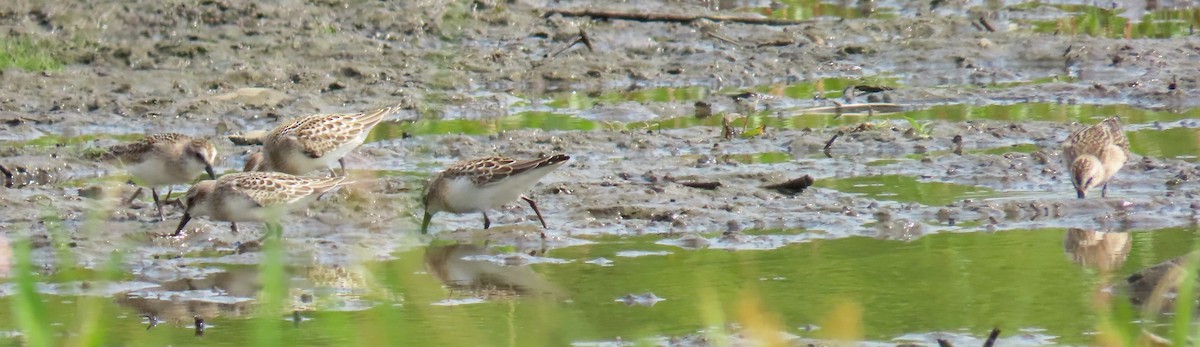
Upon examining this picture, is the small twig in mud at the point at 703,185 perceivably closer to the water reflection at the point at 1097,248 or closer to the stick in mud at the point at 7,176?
the water reflection at the point at 1097,248

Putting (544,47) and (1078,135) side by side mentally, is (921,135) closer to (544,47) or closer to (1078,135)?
(1078,135)

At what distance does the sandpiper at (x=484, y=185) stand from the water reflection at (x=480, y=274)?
32cm

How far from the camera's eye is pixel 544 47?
15297 mm

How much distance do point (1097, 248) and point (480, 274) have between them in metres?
2.88

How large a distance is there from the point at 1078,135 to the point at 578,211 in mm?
2892

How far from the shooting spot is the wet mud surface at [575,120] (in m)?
9.22

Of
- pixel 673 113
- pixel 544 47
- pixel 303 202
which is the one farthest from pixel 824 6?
pixel 303 202

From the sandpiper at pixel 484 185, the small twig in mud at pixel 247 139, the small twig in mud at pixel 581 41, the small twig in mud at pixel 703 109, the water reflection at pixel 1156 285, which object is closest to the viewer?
the water reflection at pixel 1156 285

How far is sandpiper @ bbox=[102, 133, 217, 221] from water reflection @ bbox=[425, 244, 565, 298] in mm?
1754

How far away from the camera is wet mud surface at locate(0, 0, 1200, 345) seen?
9219 millimetres

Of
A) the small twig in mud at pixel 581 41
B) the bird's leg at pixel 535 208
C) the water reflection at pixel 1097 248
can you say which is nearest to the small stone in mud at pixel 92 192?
the bird's leg at pixel 535 208

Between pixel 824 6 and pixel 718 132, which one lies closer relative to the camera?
pixel 718 132

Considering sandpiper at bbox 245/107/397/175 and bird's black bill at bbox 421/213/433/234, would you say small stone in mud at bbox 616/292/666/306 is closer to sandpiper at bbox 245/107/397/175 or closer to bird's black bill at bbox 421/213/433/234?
bird's black bill at bbox 421/213/433/234

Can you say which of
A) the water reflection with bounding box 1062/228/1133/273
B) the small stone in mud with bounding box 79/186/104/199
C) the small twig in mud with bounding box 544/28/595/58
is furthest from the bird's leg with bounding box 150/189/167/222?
the small twig in mud with bounding box 544/28/595/58
